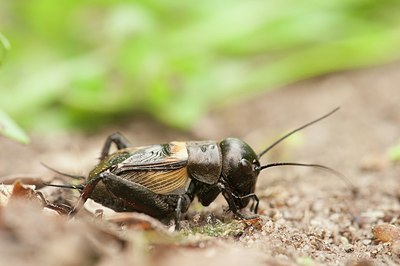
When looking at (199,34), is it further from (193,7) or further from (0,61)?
(0,61)

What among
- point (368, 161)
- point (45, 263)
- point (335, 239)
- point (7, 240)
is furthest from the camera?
point (368, 161)

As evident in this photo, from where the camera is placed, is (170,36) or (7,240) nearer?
(7,240)

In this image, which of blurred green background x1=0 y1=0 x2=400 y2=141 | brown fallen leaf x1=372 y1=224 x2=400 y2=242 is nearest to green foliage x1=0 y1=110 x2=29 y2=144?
brown fallen leaf x1=372 y1=224 x2=400 y2=242

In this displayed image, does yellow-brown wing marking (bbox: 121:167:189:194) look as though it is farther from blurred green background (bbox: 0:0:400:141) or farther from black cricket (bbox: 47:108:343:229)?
blurred green background (bbox: 0:0:400:141)

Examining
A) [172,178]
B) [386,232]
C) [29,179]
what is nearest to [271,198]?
[172,178]

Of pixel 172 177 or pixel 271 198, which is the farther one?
pixel 271 198

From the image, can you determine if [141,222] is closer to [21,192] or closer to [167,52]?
[21,192]

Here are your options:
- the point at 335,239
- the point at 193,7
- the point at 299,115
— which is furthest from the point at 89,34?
the point at 335,239
